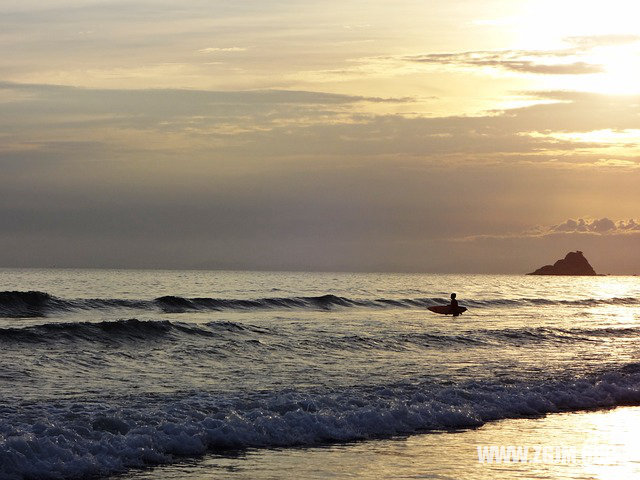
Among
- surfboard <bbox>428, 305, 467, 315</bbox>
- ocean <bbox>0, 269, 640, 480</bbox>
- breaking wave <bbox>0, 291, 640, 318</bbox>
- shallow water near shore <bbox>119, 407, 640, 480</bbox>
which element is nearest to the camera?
shallow water near shore <bbox>119, 407, 640, 480</bbox>

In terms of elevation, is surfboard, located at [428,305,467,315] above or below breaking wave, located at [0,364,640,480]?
below

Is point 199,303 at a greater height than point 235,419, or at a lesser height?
lesser

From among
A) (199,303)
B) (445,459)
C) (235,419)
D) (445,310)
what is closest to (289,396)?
(235,419)

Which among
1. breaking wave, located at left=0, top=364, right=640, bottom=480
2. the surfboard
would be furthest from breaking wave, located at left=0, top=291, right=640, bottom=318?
breaking wave, located at left=0, top=364, right=640, bottom=480

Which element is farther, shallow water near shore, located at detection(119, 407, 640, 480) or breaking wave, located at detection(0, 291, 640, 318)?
breaking wave, located at detection(0, 291, 640, 318)

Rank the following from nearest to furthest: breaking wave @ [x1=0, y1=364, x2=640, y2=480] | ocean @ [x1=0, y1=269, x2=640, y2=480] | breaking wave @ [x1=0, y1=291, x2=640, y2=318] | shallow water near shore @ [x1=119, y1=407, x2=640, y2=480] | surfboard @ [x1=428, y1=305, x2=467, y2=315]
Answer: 1. shallow water near shore @ [x1=119, y1=407, x2=640, y2=480]
2. breaking wave @ [x1=0, y1=364, x2=640, y2=480]
3. ocean @ [x1=0, y1=269, x2=640, y2=480]
4. breaking wave @ [x1=0, y1=291, x2=640, y2=318]
5. surfboard @ [x1=428, y1=305, x2=467, y2=315]

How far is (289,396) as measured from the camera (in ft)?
61.4

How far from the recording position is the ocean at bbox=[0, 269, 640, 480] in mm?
13930

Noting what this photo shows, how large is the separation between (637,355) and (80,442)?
991 inches

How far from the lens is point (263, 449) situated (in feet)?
50.2

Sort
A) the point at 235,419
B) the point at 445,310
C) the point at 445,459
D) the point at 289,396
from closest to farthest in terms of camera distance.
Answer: the point at 445,459 < the point at 235,419 < the point at 289,396 < the point at 445,310

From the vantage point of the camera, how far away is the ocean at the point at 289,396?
13.9 meters

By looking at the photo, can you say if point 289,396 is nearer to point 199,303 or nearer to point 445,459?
point 445,459

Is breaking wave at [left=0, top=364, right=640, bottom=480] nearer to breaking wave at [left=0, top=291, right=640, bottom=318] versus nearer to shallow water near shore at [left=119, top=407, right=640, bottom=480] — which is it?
shallow water near shore at [left=119, top=407, right=640, bottom=480]
